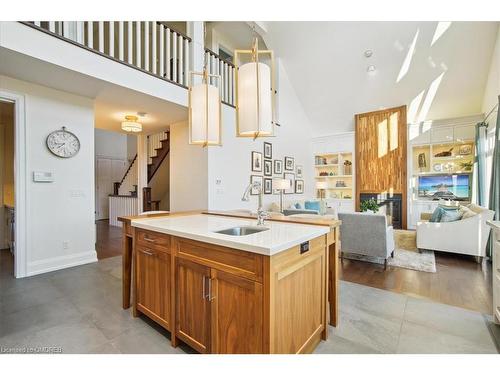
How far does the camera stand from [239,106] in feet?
6.38

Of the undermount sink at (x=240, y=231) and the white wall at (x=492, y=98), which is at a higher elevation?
the white wall at (x=492, y=98)

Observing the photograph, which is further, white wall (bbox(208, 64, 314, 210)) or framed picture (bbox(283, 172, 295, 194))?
framed picture (bbox(283, 172, 295, 194))

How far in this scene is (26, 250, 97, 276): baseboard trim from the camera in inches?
122

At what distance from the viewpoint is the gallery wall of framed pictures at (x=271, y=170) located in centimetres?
543

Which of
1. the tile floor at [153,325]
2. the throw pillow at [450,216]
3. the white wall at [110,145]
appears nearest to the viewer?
the tile floor at [153,325]

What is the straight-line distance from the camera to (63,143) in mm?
3363

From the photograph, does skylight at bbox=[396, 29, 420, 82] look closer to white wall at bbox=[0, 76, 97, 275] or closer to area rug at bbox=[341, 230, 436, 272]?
area rug at bbox=[341, 230, 436, 272]

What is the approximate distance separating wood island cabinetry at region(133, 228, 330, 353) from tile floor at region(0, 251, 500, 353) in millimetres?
213

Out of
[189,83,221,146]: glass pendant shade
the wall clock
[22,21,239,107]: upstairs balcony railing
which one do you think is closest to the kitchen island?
[189,83,221,146]: glass pendant shade

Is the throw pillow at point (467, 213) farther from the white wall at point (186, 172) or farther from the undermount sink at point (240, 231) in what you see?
the white wall at point (186, 172)

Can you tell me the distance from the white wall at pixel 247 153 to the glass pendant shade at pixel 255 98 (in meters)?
2.48

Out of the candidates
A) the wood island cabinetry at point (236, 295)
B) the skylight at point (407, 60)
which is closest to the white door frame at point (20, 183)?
the wood island cabinetry at point (236, 295)

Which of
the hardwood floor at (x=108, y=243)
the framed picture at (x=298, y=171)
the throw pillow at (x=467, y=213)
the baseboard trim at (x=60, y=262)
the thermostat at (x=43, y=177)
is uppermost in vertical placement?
the framed picture at (x=298, y=171)

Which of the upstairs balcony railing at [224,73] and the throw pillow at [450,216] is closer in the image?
the throw pillow at [450,216]
